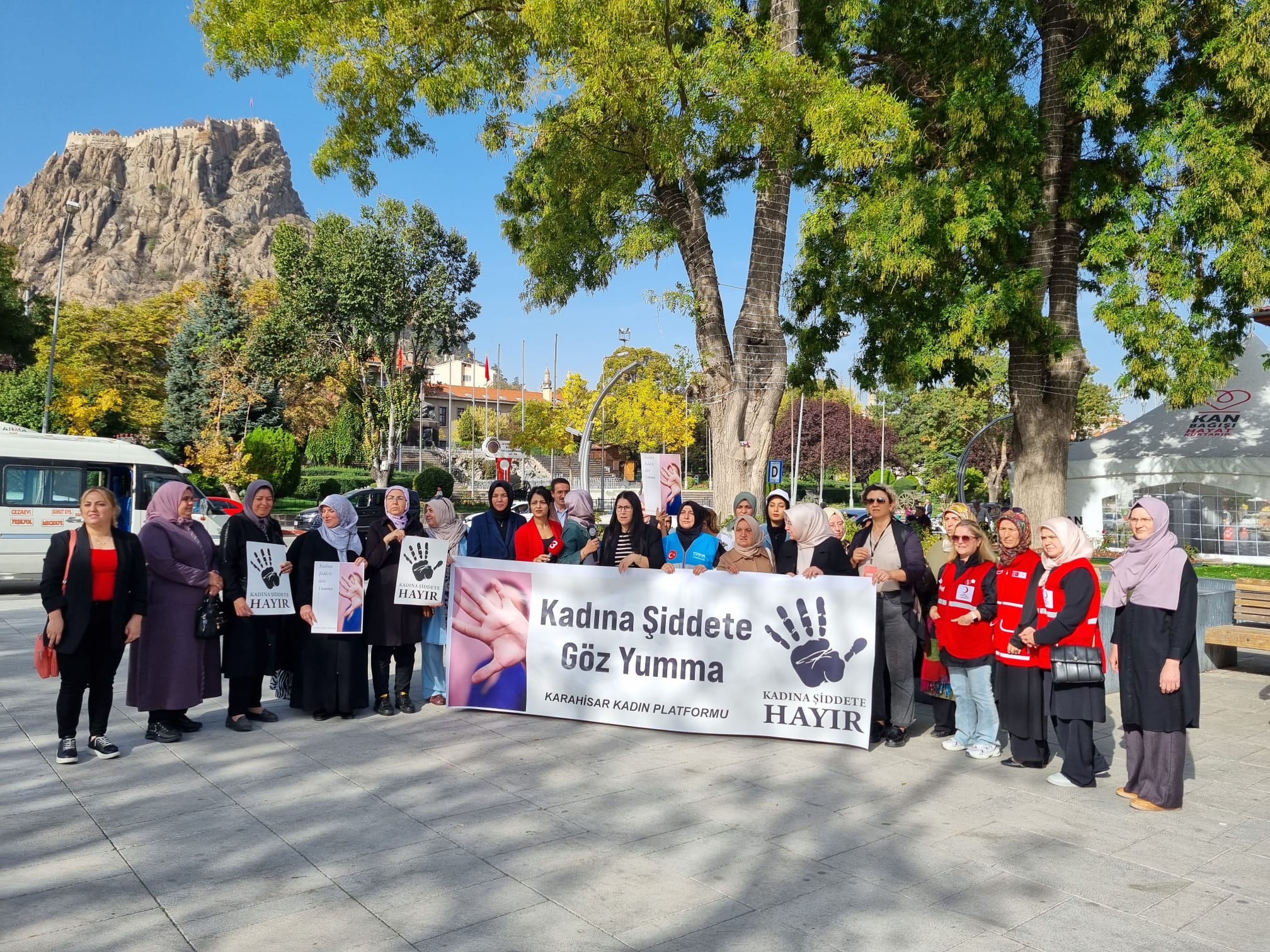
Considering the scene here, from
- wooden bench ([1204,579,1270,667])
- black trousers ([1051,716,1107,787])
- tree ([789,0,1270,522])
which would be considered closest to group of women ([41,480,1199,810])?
black trousers ([1051,716,1107,787])

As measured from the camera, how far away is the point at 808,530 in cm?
715

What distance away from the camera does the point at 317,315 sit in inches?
1534

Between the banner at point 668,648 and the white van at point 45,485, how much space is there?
1072 centimetres

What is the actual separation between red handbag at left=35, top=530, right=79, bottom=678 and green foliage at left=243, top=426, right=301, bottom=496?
35392 mm

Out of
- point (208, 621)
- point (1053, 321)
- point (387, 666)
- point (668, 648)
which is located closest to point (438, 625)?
point (387, 666)

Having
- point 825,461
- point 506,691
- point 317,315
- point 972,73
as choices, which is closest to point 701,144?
point 972,73

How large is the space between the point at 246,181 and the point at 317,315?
181 m

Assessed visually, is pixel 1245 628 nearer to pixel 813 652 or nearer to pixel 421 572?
pixel 813 652

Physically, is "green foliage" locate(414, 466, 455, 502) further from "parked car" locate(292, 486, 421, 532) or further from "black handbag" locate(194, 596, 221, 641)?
"black handbag" locate(194, 596, 221, 641)

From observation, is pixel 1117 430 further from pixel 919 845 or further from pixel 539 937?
pixel 539 937

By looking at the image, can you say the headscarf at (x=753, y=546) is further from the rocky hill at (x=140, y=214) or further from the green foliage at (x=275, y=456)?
the rocky hill at (x=140, y=214)

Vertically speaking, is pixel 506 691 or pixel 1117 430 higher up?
pixel 1117 430

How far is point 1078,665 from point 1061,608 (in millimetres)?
353

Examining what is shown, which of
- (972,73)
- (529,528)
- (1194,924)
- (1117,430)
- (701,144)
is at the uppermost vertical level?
(972,73)
